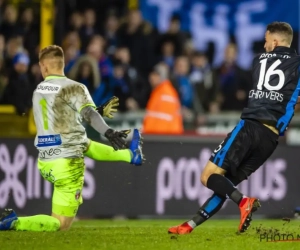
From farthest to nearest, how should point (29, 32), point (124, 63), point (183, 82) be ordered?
point (183, 82)
point (124, 63)
point (29, 32)

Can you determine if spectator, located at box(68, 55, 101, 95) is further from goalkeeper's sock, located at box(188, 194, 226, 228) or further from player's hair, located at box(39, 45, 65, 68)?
goalkeeper's sock, located at box(188, 194, 226, 228)

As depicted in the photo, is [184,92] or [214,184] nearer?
[214,184]

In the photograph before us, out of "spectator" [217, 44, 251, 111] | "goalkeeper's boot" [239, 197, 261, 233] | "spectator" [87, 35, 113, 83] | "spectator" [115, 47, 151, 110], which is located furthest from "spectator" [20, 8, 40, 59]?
"goalkeeper's boot" [239, 197, 261, 233]

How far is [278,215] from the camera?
14.6 metres

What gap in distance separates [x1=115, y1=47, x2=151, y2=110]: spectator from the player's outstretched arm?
744 cm

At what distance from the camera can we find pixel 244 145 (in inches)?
390

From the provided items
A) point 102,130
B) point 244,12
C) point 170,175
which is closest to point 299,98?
point 102,130

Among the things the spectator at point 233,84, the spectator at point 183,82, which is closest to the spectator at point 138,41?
the spectator at point 183,82

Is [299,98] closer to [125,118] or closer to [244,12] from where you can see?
[125,118]

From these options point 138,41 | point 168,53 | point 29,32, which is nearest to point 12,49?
point 29,32

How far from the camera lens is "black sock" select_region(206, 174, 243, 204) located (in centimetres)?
966

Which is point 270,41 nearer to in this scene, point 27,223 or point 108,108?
point 108,108

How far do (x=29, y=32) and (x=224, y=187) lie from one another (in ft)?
24.7

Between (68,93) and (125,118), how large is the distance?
688 centimetres
